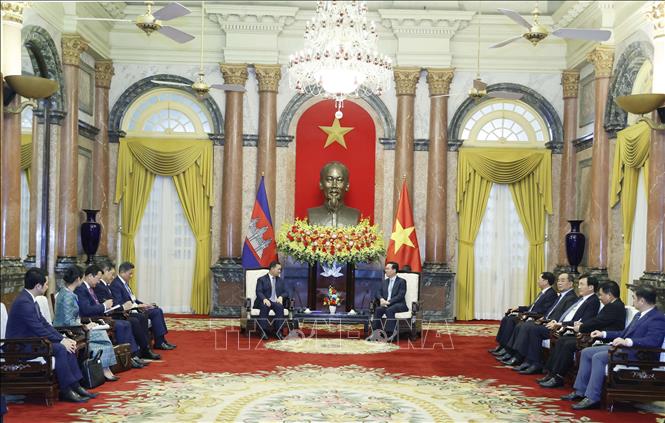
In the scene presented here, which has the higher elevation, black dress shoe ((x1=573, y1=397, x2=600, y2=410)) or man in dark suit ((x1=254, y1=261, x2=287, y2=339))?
man in dark suit ((x1=254, y1=261, x2=287, y2=339))

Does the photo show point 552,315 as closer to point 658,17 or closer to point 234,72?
point 658,17

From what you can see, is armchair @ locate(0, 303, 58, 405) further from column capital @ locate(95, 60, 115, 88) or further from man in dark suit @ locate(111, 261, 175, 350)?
column capital @ locate(95, 60, 115, 88)

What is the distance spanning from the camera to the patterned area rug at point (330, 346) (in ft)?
33.6

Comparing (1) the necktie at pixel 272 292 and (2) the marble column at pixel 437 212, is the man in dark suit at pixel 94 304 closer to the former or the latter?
(1) the necktie at pixel 272 292

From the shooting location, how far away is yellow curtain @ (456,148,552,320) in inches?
578

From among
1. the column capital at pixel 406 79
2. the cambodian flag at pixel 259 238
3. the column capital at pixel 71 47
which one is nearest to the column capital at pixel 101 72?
the column capital at pixel 71 47

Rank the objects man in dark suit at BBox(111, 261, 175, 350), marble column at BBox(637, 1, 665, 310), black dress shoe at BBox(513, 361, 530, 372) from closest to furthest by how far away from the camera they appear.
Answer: black dress shoe at BBox(513, 361, 530, 372) → marble column at BBox(637, 1, 665, 310) → man in dark suit at BBox(111, 261, 175, 350)

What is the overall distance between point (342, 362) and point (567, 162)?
7.02 m

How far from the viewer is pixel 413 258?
44.3 ft

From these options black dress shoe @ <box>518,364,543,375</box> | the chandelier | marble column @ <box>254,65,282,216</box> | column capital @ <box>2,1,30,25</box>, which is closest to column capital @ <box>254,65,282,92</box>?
marble column @ <box>254,65,282,216</box>

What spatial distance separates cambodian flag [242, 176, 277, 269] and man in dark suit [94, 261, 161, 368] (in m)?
3.89

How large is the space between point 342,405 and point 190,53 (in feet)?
31.0

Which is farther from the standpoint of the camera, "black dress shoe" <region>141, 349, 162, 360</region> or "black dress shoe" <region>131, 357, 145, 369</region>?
"black dress shoe" <region>141, 349, 162, 360</region>

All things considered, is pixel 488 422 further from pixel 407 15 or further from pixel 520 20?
pixel 407 15
